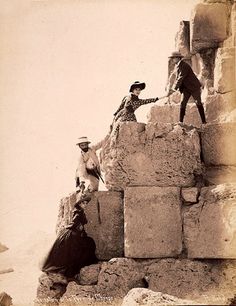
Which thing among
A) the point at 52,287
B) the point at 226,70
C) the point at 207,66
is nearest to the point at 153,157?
the point at 52,287

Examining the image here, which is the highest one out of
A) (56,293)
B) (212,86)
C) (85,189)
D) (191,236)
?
(212,86)

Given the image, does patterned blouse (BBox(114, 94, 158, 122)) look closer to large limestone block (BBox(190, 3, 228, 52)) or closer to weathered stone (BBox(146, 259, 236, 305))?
large limestone block (BBox(190, 3, 228, 52))

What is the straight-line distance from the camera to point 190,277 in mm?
6641

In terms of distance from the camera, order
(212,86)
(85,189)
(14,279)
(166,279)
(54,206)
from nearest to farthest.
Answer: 1. (166,279)
2. (85,189)
3. (212,86)
4. (14,279)
5. (54,206)

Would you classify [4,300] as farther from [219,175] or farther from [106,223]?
[219,175]

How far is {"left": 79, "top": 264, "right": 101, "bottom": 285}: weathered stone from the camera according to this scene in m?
6.96

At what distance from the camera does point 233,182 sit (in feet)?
22.7

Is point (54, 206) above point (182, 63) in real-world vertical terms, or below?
below

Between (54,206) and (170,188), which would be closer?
(170,188)

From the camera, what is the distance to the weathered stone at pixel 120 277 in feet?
22.1

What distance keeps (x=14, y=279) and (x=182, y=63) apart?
9.40m

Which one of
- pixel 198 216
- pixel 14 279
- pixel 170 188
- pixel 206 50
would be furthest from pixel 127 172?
pixel 14 279

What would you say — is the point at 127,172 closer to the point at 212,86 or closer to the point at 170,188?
the point at 170,188

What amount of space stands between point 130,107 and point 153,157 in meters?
1.14
